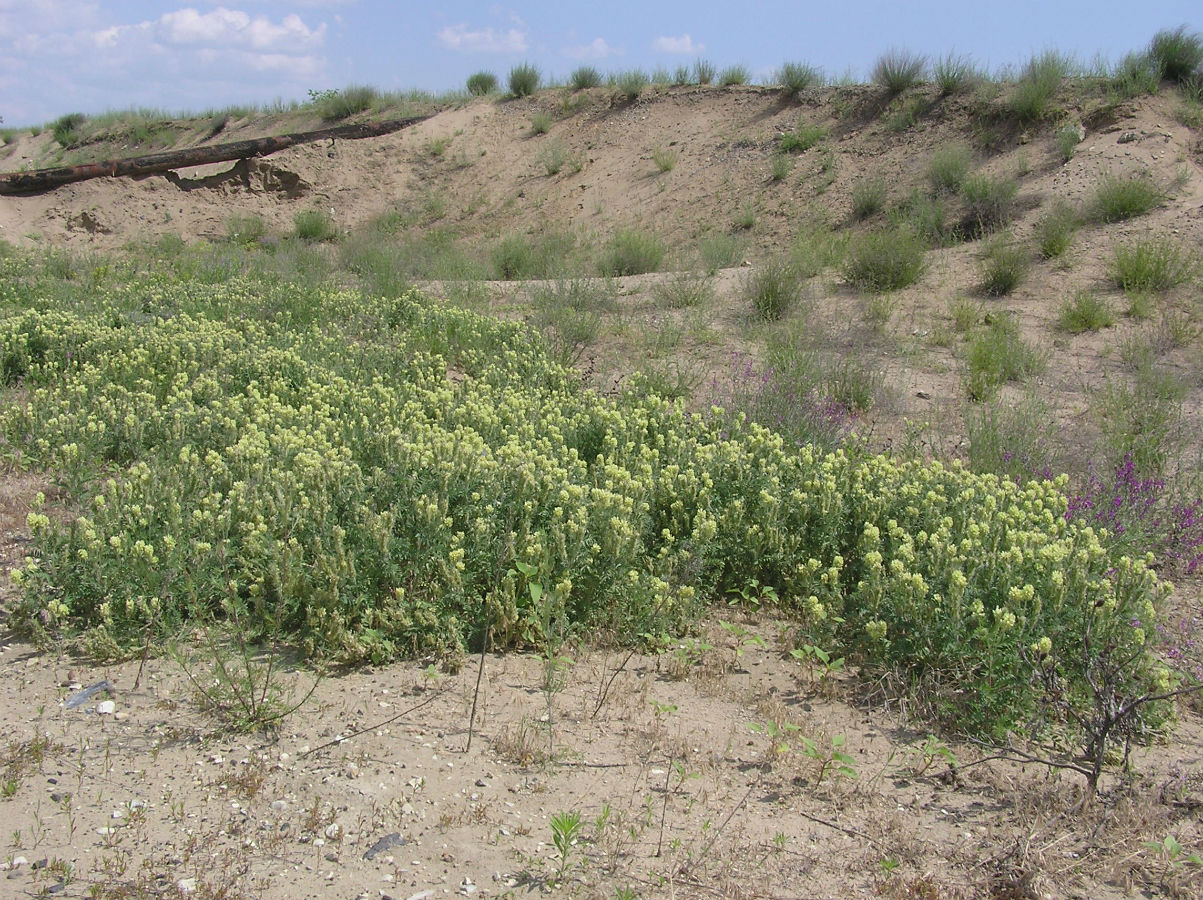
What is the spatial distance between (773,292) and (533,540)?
23.2 feet

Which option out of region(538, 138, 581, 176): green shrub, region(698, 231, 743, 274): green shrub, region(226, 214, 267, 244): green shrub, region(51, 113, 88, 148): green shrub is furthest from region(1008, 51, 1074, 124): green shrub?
region(51, 113, 88, 148): green shrub

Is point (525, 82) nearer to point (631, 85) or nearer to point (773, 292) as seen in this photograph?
point (631, 85)

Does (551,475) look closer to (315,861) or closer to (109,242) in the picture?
(315,861)

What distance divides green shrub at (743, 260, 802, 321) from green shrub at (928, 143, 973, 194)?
5.65 meters

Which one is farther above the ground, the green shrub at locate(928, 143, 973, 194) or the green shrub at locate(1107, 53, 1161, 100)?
the green shrub at locate(1107, 53, 1161, 100)

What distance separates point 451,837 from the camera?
2.89 m

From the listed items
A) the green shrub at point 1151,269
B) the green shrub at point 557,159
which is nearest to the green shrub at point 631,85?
the green shrub at point 557,159

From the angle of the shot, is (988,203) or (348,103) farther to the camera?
(348,103)

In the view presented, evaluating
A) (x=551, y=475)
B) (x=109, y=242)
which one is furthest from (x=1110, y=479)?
(x=109, y=242)

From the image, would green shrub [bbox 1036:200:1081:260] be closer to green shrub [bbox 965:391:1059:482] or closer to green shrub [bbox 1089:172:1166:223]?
green shrub [bbox 1089:172:1166:223]

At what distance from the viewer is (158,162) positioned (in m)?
20.9

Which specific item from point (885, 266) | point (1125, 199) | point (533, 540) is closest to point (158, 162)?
point (885, 266)

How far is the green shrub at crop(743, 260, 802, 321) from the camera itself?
34.8 feet

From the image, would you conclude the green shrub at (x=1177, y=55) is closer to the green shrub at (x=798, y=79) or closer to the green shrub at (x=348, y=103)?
the green shrub at (x=798, y=79)
